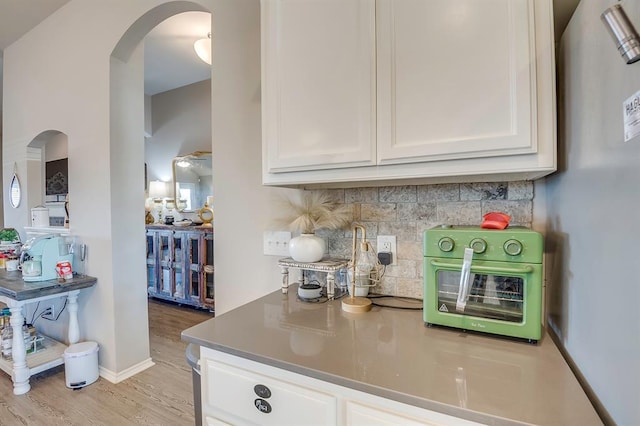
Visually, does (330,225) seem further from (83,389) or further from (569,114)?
(83,389)

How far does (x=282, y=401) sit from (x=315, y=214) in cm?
76

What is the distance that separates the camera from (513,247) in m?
0.93

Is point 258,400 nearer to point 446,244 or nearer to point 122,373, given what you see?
point 446,244

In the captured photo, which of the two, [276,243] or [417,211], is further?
[276,243]

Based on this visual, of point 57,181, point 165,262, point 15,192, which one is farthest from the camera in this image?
point 57,181

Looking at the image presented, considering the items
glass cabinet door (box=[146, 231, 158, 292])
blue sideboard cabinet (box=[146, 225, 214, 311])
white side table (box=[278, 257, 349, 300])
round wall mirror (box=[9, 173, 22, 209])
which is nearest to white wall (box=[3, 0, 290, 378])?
round wall mirror (box=[9, 173, 22, 209])

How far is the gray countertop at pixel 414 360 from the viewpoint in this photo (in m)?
0.67

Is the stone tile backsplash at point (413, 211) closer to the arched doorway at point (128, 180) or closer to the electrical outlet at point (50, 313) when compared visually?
the arched doorway at point (128, 180)

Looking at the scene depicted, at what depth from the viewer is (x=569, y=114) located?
88 centimetres

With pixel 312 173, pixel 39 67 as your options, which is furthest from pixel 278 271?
pixel 39 67

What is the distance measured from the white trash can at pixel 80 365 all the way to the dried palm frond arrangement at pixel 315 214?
1.93 metres

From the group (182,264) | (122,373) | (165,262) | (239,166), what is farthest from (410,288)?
(165,262)

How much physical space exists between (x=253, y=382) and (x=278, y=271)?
0.70 metres

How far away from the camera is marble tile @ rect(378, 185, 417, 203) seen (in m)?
1.33
